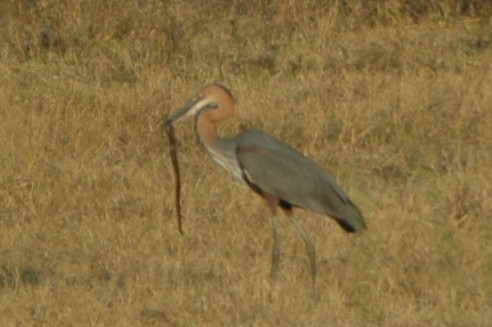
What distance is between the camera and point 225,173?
27.2 feet

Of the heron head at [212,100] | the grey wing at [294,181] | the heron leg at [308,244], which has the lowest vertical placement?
the heron leg at [308,244]

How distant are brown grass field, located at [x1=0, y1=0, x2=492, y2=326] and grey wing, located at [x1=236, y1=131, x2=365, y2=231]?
0.22 metres

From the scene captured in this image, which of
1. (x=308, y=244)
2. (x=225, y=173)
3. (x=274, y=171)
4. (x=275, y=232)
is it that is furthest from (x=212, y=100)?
(x=225, y=173)

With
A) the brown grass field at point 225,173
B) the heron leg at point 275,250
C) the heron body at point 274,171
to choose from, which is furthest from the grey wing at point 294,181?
the brown grass field at point 225,173

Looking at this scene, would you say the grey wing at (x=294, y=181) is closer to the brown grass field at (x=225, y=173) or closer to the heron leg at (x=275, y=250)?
the heron leg at (x=275, y=250)

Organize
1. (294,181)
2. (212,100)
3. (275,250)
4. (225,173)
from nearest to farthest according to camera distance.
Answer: (275,250)
(294,181)
(212,100)
(225,173)

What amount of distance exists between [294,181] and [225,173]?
1445mm

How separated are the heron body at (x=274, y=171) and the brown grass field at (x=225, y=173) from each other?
207 millimetres

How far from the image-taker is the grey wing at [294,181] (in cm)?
681

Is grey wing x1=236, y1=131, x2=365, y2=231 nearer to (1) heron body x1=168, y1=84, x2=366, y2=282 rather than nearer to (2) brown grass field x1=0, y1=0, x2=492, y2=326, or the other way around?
(1) heron body x1=168, y1=84, x2=366, y2=282

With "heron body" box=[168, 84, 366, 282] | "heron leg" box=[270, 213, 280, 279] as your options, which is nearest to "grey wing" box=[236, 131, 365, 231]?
"heron body" box=[168, 84, 366, 282]

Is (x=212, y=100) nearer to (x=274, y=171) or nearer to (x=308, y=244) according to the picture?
(x=274, y=171)

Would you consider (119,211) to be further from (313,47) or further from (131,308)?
(313,47)

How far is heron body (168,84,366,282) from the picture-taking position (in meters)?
6.82
